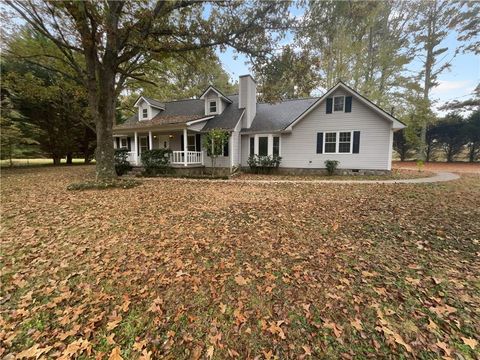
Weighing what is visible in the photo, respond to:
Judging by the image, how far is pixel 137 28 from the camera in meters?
8.19

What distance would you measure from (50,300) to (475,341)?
17.0 ft

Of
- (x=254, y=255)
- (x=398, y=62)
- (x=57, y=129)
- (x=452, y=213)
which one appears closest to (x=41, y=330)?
(x=254, y=255)

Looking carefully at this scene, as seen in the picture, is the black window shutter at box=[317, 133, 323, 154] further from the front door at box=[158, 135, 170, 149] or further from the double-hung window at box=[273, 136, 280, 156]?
the front door at box=[158, 135, 170, 149]

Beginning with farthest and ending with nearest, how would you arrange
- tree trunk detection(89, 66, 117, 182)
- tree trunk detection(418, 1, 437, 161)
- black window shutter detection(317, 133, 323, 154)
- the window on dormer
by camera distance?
tree trunk detection(418, 1, 437, 161) < the window on dormer < black window shutter detection(317, 133, 323, 154) < tree trunk detection(89, 66, 117, 182)

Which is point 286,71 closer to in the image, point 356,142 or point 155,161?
point 356,142

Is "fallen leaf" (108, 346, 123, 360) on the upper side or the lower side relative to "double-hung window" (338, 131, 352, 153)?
lower

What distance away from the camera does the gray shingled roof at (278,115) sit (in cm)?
1561

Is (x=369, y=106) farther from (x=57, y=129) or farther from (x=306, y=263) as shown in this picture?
(x=57, y=129)

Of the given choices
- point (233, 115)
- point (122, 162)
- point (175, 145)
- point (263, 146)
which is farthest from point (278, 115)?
point (122, 162)

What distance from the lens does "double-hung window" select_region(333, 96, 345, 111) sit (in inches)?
538

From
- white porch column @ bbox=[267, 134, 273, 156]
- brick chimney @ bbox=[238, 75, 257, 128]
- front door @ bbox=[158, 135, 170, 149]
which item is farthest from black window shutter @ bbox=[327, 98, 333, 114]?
front door @ bbox=[158, 135, 170, 149]

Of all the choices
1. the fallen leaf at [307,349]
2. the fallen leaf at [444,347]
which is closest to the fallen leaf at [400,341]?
the fallen leaf at [444,347]

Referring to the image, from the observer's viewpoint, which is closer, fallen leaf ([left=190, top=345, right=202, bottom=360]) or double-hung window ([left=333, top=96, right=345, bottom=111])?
fallen leaf ([left=190, top=345, right=202, bottom=360])

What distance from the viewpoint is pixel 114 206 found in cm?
668
